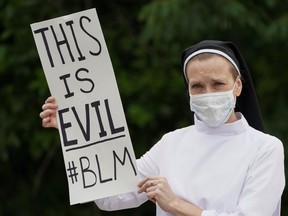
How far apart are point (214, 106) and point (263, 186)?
32 centimetres

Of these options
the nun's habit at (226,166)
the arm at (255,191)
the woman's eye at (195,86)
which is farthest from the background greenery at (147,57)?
the arm at (255,191)

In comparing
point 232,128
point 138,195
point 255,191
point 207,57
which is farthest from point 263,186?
point 138,195

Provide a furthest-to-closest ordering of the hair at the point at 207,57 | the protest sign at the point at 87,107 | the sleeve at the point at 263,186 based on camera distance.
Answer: the protest sign at the point at 87,107, the hair at the point at 207,57, the sleeve at the point at 263,186

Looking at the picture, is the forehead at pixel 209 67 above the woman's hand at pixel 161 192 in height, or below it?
above

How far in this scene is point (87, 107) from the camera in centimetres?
434

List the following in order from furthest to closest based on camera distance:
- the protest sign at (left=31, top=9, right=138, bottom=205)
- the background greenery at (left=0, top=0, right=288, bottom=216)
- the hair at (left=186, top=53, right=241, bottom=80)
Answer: the background greenery at (left=0, top=0, right=288, bottom=216) < the protest sign at (left=31, top=9, right=138, bottom=205) < the hair at (left=186, top=53, right=241, bottom=80)

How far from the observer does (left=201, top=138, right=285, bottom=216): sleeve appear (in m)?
3.97

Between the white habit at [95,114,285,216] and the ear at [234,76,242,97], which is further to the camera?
the ear at [234,76,242,97]

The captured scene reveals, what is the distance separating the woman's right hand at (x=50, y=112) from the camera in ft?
14.4

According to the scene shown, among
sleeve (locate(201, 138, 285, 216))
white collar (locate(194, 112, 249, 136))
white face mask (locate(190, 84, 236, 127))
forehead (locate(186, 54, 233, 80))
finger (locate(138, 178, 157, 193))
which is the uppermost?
forehead (locate(186, 54, 233, 80))

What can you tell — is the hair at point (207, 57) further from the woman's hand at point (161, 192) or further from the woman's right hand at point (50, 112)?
the woman's right hand at point (50, 112)

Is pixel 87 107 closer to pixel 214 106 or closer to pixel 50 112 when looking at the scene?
pixel 50 112

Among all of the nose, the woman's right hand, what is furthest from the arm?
the woman's right hand

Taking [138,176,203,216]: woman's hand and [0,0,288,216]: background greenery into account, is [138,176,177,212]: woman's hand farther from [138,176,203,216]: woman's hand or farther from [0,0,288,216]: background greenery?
[0,0,288,216]: background greenery
